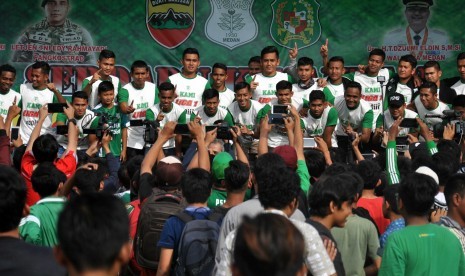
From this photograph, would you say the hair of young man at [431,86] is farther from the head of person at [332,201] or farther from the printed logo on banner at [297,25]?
the head of person at [332,201]

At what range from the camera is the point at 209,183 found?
17.2ft

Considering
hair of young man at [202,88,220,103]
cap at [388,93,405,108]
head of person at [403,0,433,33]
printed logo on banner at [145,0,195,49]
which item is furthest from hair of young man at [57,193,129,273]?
head of person at [403,0,433,33]

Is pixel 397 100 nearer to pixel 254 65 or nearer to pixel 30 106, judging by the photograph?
pixel 254 65

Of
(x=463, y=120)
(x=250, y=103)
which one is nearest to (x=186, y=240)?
(x=463, y=120)

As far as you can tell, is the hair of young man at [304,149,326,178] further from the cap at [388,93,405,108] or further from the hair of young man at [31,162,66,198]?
the cap at [388,93,405,108]

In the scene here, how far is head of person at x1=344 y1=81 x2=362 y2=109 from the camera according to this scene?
10.7 m

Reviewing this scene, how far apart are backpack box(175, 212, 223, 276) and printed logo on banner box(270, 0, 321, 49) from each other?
7871 millimetres

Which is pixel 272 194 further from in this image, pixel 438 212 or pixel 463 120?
pixel 463 120

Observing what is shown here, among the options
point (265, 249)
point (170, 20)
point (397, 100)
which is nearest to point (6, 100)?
point (170, 20)

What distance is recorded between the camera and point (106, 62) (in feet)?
37.3

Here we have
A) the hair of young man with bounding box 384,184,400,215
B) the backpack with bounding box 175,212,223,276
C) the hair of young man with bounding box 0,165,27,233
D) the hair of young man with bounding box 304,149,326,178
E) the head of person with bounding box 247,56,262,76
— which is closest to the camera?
the hair of young man with bounding box 0,165,27,233

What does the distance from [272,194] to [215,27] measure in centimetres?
847

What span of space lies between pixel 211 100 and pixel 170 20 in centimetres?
238

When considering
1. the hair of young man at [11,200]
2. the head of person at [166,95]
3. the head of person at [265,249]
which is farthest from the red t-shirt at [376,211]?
the head of person at [166,95]
